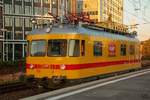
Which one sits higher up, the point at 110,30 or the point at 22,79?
A: the point at 110,30

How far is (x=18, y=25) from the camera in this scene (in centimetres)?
8531

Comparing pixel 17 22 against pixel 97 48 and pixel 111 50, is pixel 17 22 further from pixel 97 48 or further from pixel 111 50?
pixel 97 48

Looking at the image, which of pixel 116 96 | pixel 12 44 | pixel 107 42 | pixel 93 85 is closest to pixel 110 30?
pixel 107 42

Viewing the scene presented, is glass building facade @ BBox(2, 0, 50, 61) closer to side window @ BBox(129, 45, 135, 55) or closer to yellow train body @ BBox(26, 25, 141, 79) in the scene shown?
side window @ BBox(129, 45, 135, 55)

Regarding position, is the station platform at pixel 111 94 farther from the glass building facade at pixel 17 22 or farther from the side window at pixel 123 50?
the glass building facade at pixel 17 22

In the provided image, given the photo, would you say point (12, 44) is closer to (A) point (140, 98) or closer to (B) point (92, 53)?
(B) point (92, 53)

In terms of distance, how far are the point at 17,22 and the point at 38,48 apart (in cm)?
6852

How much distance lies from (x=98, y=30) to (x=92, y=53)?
1861 millimetres

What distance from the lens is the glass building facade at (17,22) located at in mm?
82438

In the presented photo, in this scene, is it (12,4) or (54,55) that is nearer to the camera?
(54,55)

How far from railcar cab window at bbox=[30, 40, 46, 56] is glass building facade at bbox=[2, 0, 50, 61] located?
205 ft

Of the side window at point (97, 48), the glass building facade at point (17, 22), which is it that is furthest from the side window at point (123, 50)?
the glass building facade at point (17, 22)

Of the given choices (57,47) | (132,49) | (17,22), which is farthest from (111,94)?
(17,22)

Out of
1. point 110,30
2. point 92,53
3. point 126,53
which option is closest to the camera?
point 92,53
